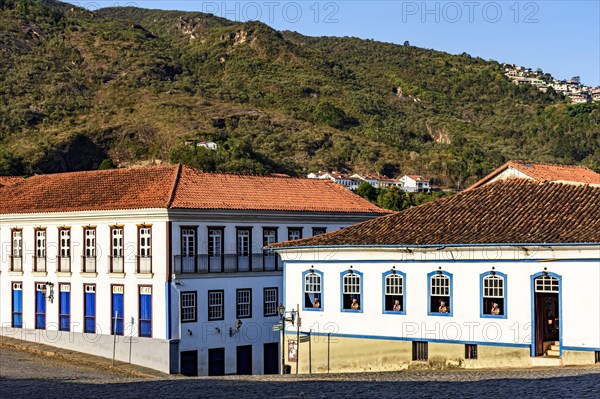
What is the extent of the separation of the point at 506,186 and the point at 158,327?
39.5 ft

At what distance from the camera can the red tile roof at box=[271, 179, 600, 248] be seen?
27.6m

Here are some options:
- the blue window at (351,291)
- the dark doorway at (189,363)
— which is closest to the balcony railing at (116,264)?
the dark doorway at (189,363)

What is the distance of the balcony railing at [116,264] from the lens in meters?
37.3

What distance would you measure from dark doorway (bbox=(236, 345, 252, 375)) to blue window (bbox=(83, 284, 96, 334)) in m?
5.06

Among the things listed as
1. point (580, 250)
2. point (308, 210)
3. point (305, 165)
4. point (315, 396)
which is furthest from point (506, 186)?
point (305, 165)

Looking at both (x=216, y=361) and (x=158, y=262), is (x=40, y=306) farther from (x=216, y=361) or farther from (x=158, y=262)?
(x=216, y=361)

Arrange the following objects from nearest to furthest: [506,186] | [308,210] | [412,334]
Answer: [412,334]
[506,186]
[308,210]

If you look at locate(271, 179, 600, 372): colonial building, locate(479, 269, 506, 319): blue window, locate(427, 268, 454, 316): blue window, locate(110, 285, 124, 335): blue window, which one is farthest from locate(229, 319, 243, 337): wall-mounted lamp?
locate(479, 269, 506, 319): blue window

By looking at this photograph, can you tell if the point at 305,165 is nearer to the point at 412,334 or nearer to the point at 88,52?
the point at 88,52

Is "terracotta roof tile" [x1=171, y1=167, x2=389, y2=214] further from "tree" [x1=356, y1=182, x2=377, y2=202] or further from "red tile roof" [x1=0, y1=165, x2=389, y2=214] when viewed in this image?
"tree" [x1=356, y1=182, x2=377, y2=202]

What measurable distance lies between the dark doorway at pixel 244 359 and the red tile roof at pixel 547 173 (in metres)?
9.76

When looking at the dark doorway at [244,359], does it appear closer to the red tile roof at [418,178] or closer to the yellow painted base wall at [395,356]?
the yellow painted base wall at [395,356]

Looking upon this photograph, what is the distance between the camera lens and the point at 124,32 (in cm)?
15650

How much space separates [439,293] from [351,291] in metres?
2.94
